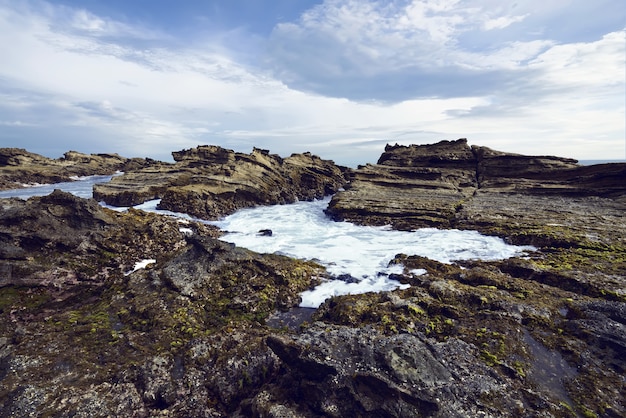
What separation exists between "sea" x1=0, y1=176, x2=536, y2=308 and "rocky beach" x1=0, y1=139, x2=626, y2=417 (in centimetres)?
116

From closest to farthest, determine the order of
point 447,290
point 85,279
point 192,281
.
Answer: point 447,290, point 192,281, point 85,279

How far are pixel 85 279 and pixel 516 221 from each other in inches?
1396

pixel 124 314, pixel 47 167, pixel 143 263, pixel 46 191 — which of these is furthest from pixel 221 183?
pixel 47 167

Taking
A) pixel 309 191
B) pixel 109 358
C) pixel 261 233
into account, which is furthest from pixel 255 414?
pixel 309 191

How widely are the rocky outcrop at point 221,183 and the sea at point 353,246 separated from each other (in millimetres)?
3381

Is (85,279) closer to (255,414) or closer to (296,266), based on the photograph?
(296,266)

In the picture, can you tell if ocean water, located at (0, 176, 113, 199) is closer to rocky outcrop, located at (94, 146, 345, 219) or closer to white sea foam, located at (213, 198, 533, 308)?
rocky outcrop, located at (94, 146, 345, 219)

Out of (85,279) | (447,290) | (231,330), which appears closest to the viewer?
(231,330)

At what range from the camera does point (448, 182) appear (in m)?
49.6

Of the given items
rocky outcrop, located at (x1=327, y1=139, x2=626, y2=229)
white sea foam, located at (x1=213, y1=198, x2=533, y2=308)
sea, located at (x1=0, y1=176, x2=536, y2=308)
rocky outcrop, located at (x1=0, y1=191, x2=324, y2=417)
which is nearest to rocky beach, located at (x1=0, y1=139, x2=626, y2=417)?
rocky outcrop, located at (x1=0, y1=191, x2=324, y2=417)

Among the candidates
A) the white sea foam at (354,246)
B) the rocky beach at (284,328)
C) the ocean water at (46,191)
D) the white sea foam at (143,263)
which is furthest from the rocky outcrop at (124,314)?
the ocean water at (46,191)

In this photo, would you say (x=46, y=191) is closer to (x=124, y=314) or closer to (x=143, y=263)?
(x=143, y=263)

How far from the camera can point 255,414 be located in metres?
10.1

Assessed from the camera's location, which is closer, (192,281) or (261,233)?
(192,281)
